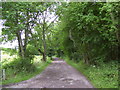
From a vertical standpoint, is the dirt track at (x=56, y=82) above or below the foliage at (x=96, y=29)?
below

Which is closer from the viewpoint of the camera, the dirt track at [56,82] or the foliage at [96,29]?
the dirt track at [56,82]

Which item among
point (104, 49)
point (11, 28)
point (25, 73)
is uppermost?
point (11, 28)

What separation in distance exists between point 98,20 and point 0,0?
635 cm

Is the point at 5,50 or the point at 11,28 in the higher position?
the point at 11,28

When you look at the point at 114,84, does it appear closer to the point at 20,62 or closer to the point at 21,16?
the point at 20,62

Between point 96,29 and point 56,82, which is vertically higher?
point 96,29

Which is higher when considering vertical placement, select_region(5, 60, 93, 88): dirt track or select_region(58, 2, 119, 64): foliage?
select_region(58, 2, 119, 64): foliage

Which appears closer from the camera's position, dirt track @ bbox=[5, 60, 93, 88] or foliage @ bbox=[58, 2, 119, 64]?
dirt track @ bbox=[5, 60, 93, 88]

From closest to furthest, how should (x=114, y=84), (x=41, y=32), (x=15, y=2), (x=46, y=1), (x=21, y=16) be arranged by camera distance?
(x=114, y=84)
(x=15, y=2)
(x=21, y=16)
(x=46, y=1)
(x=41, y=32)

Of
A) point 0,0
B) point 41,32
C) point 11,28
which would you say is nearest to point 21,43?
point 11,28

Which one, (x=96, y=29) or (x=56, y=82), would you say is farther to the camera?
A: (x=96, y=29)

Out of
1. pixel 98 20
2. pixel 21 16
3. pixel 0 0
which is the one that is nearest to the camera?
pixel 0 0

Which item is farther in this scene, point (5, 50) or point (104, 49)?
point (5, 50)

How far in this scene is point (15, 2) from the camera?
8742mm
